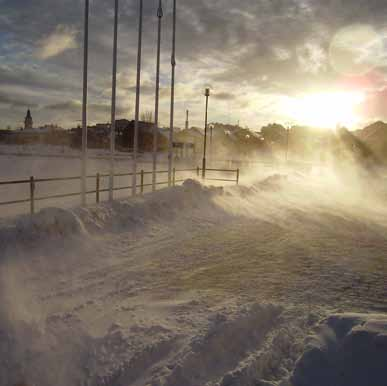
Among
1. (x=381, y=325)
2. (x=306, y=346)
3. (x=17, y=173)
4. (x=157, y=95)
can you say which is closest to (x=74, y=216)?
(x=306, y=346)

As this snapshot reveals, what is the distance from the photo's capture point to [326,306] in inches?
217

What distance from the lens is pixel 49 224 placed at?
840 cm

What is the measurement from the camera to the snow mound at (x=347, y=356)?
11.5 ft

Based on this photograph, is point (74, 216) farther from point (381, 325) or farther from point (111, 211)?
point (381, 325)

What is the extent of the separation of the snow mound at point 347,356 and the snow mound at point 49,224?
20.9 feet

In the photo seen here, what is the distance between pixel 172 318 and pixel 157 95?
40.5 feet

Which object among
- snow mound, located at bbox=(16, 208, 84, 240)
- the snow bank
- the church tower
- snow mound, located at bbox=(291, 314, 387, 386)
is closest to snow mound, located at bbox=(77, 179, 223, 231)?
the snow bank

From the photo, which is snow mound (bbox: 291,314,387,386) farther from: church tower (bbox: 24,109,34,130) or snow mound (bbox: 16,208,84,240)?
church tower (bbox: 24,109,34,130)

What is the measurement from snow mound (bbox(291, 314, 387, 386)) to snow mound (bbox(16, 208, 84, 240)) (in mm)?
6378

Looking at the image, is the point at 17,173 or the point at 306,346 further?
the point at 17,173

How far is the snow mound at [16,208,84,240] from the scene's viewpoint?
314 inches

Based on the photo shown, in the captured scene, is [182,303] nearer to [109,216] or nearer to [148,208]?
[109,216]

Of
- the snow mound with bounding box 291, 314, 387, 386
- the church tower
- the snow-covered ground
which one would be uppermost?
the church tower

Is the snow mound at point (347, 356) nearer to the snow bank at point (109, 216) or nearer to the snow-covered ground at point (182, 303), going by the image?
the snow-covered ground at point (182, 303)
